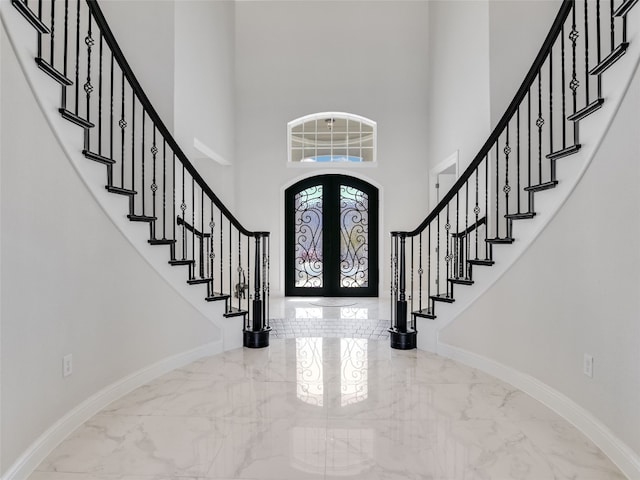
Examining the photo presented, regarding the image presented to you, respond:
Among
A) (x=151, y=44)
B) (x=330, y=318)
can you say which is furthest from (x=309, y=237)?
(x=151, y=44)

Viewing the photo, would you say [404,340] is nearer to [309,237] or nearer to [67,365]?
[67,365]

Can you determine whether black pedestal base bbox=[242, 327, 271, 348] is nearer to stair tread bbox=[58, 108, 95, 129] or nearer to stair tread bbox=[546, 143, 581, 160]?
stair tread bbox=[58, 108, 95, 129]

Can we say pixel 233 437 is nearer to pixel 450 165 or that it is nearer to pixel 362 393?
pixel 362 393

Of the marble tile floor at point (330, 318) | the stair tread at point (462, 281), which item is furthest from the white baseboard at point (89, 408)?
the stair tread at point (462, 281)

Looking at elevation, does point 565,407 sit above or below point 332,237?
below

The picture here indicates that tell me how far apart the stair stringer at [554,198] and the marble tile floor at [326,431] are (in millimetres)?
537

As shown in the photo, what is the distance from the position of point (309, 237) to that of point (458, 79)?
124 inches

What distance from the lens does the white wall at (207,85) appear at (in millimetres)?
4441

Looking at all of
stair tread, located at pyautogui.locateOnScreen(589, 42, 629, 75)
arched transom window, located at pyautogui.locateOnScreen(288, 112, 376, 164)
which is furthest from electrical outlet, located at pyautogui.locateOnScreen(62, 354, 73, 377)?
arched transom window, located at pyautogui.locateOnScreen(288, 112, 376, 164)

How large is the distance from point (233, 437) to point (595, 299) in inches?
79.2

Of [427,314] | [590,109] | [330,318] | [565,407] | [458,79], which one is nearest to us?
[590,109]

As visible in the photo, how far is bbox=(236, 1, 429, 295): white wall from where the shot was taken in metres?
6.37

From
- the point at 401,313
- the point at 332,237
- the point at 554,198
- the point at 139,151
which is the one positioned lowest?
the point at 401,313

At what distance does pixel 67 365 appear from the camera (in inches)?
82.1
